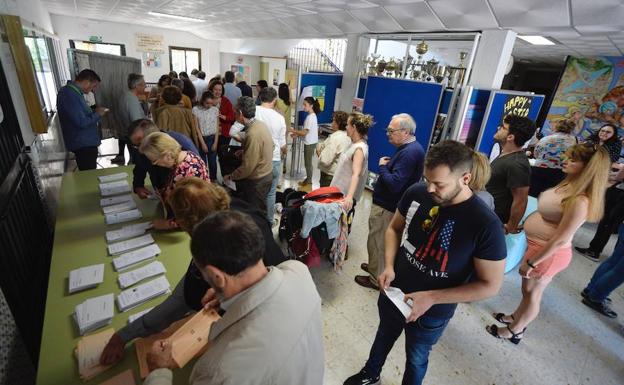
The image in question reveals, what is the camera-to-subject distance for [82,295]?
133cm

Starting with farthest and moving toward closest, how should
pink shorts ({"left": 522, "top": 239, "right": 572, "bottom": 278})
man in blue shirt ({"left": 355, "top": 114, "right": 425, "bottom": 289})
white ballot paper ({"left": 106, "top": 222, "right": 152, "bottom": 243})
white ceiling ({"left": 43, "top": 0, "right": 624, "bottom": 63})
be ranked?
white ceiling ({"left": 43, "top": 0, "right": 624, "bottom": 63}) < man in blue shirt ({"left": 355, "top": 114, "right": 425, "bottom": 289}) < pink shorts ({"left": 522, "top": 239, "right": 572, "bottom": 278}) < white ballot paper ({"left": 106, "top": 222, "right": 152, "bottom": 243})

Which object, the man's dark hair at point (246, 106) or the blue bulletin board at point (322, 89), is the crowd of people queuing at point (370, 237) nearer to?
the man's dark hair at point (246, 106)

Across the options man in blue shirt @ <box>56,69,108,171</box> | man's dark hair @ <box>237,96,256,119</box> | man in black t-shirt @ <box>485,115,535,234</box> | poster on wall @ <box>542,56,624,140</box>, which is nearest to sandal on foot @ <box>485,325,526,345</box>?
man in black t-shirt @ <box>485,115,535,234</box>

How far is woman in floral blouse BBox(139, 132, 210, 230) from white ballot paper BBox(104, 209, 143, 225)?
0.20 m

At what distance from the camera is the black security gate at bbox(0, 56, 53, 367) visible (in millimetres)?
1596

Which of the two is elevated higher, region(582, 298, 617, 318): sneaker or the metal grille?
the metal grille

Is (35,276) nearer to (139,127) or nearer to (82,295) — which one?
(82,295)

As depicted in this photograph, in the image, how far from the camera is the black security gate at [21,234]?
1596 mm

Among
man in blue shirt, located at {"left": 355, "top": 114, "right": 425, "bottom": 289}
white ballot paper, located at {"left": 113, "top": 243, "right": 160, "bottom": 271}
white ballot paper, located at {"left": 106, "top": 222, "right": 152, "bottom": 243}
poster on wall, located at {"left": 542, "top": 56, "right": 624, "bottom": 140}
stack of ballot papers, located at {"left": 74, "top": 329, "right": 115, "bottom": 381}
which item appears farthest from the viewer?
poster on wall, located at {"left": 542, "top": 56, "right": 624, "bottom": 140}

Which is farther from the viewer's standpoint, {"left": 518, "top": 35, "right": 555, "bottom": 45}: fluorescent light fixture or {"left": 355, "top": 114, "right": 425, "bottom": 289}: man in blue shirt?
{"left": 518, "top": 35, "right": 555, "bottom": 45}: fluorescent light fixture

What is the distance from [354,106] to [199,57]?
30.6 ft

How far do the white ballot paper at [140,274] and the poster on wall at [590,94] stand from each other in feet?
24.9

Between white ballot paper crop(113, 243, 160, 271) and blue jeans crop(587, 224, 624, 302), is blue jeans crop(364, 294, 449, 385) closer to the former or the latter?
white ballot paper crop(113, 243, 160, 271)

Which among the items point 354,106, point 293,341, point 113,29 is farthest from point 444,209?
point 113,29
